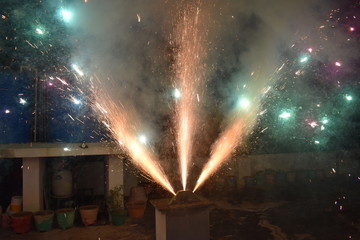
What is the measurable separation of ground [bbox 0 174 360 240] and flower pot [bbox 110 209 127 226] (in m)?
0.16

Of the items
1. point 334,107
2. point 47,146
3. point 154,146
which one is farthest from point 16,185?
point 334,107

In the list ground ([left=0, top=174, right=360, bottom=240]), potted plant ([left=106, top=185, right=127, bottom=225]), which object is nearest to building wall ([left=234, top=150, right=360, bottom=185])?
ground ([left=0, top=174, right=360, bottom=240])

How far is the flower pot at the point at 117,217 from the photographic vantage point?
9.58 meters

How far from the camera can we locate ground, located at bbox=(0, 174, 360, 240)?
8.68m

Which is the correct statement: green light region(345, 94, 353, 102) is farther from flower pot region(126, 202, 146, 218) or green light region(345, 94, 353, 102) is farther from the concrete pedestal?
the concrete pedestal

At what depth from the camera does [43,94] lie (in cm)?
1069

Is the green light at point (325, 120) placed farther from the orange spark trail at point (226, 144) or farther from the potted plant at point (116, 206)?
the potted plant at point (116, 206)

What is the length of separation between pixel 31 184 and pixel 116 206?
2.84m

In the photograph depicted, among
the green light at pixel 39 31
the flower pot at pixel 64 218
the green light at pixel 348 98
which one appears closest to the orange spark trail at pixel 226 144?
the green light at pixel 348 98

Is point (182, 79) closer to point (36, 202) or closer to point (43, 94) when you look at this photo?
point (43, 94)

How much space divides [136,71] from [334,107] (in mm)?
10155

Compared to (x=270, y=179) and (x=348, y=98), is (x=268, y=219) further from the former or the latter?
(x=348, y=98)

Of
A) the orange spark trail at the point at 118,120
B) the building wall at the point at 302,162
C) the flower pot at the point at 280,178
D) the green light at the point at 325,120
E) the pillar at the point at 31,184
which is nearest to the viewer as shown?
the pillar at the point at 31,184

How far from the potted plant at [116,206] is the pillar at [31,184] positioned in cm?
228
